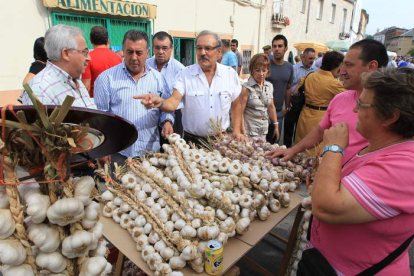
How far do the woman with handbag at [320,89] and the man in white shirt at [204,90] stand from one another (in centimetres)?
136

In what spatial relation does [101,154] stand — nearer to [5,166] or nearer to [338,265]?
[5,166]

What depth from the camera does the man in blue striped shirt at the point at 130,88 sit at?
2.57 meters

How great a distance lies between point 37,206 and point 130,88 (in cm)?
184

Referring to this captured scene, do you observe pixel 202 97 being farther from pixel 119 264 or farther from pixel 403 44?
pixel 403 44

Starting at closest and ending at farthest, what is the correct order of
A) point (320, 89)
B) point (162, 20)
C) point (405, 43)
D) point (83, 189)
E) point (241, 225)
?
point (83, 189), point (241, 225), point (320, 89), point (162, 20), point (405, 43)

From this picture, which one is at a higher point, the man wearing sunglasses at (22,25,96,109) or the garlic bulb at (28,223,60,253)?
the man wearing sunglasses at (22,25,96,109)

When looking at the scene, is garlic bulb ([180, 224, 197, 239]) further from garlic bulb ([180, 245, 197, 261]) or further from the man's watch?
the man's watch

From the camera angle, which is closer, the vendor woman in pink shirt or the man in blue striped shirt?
the vendor woman in pink shirt

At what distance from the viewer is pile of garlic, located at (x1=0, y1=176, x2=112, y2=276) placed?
89 cm

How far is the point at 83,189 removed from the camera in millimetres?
996

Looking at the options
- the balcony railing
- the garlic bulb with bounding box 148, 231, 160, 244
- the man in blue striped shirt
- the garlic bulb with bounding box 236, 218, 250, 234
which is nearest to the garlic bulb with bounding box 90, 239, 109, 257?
the garlic bulb with bounding box 148, 231, 160, 244

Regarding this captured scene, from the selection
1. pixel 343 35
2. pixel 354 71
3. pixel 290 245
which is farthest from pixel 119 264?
pixel 343 35

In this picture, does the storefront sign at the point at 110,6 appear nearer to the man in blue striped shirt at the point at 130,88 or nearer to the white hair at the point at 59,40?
the man in blue striped shirt at the point at 130,88

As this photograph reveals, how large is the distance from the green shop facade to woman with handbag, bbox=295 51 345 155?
15.5 feet
